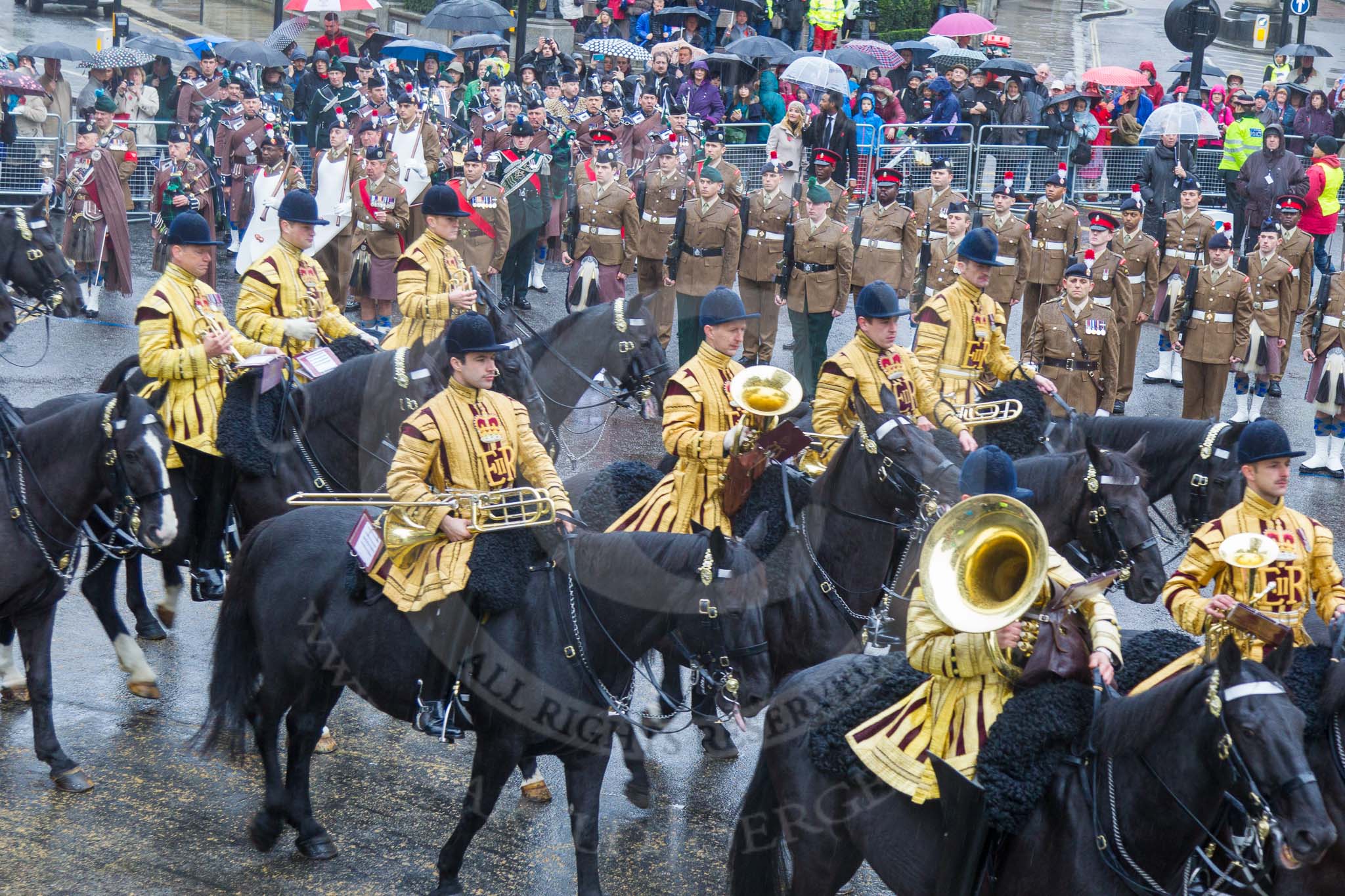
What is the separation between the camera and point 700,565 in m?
6.43

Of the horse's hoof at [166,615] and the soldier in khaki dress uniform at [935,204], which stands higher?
the soldier in khaki dress uniform at [935,204]

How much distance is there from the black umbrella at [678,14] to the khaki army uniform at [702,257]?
32.9 ft

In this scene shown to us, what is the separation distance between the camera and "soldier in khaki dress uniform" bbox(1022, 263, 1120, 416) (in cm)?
1341

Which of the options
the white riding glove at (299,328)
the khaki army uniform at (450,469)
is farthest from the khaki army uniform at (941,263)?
the khaki army uniform at (450,469)

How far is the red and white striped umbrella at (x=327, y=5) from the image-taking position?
890 inches

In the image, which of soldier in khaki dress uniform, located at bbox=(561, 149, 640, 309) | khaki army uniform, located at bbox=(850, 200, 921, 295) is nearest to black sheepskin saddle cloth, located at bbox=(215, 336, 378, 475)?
soldier in khaki dress uniform, located at bbox=(561, 149, 640, 309)

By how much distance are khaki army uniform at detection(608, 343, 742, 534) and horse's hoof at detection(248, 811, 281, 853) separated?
2.20 m

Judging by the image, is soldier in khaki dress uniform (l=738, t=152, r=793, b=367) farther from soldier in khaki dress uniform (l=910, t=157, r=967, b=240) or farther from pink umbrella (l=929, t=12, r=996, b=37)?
pink umbrella (l=929, t=12, r=996, b=37)

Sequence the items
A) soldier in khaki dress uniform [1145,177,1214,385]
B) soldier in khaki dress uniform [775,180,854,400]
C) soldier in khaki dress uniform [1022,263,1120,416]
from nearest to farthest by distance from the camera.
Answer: soldier in khaki dress uniform [1022,263,1120,416], soldier in khaki dress uniform [775,180,854,400], soldier in khaki dress uniform [1145,177,1214,385]

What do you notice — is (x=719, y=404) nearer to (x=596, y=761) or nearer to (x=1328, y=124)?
(x=596, y=761)

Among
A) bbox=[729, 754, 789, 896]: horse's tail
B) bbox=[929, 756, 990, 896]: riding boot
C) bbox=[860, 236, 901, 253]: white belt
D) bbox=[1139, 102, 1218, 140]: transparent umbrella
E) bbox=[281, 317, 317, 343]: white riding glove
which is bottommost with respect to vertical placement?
bbox=[729, 754, 789, 896]: horse's tail

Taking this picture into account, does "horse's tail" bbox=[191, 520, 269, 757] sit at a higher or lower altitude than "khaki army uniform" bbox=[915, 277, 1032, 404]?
lower

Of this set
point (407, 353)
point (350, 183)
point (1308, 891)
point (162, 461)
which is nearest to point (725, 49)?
point (350, 183)

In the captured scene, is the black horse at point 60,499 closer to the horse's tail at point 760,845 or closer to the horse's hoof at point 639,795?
the horse's hoof at point 639,795
